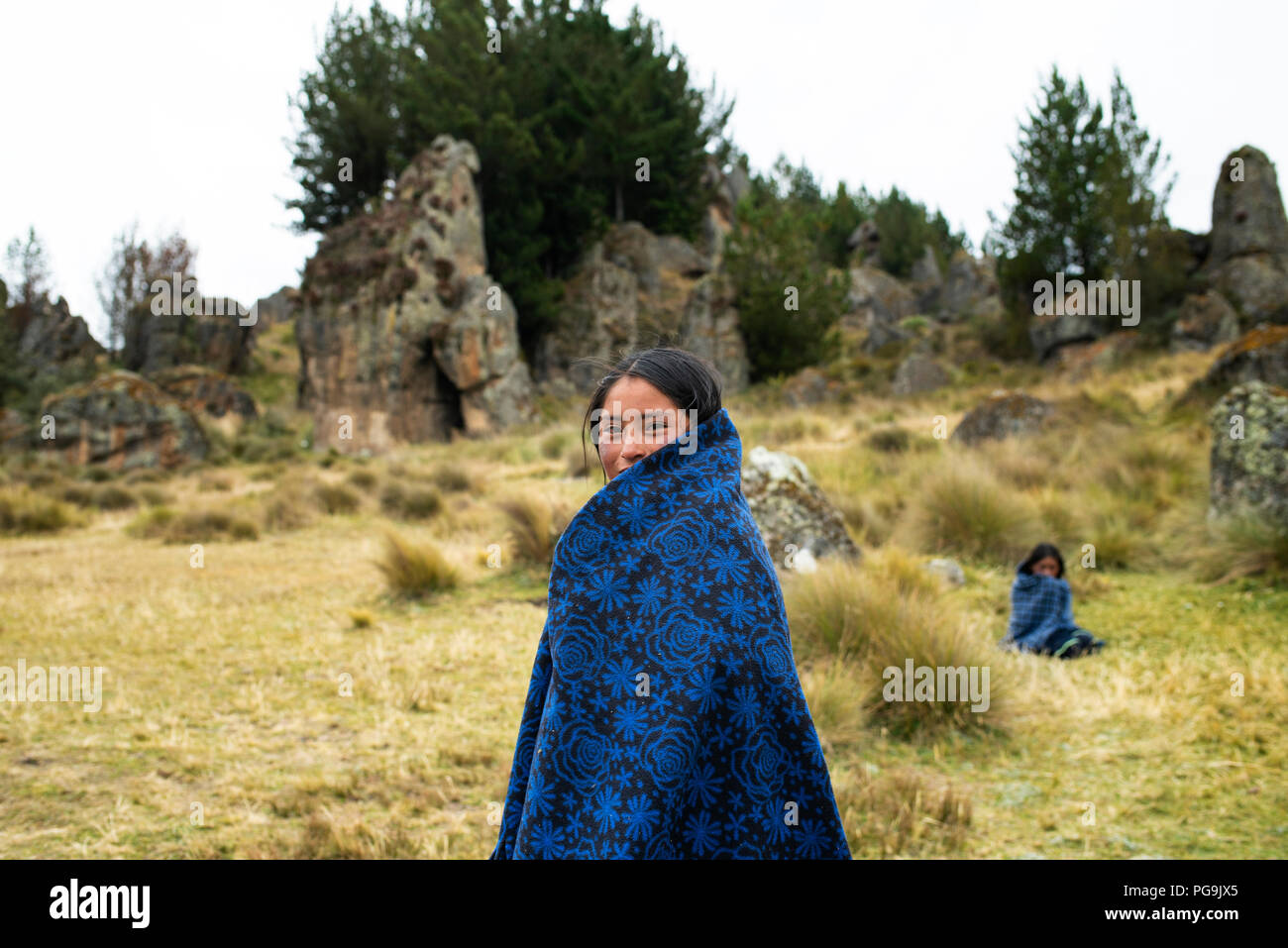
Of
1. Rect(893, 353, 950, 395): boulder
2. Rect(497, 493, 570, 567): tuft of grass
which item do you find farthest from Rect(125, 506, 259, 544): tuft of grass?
Rect(893, 353, 950, 395): boulder

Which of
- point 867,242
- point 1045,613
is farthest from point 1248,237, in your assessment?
point 867,242

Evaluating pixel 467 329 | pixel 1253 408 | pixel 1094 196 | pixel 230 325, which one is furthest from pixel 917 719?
pixel 230 325

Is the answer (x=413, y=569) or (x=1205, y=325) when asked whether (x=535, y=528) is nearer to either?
(x=413, y=569)

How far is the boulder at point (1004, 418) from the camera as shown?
14.1 meters

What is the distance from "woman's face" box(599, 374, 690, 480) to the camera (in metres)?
1.73

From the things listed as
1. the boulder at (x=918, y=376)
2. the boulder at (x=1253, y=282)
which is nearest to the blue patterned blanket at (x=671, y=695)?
the boulder at (x=918, y=376)

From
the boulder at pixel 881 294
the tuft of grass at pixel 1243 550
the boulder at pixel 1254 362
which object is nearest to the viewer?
the tuft of grass at pixel 1243 550

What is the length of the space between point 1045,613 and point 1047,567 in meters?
0.31

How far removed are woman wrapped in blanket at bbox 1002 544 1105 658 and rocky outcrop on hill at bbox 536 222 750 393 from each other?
22141mm

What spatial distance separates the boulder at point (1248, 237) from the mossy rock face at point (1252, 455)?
68.0 feet

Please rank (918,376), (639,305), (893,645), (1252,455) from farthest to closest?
(639,305)
(918,376)
(1252,455)
(893,645)

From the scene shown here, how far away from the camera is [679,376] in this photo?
1.78 meters

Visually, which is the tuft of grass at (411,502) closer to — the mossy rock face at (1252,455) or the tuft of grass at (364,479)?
the tuft of grass at (364,479)
